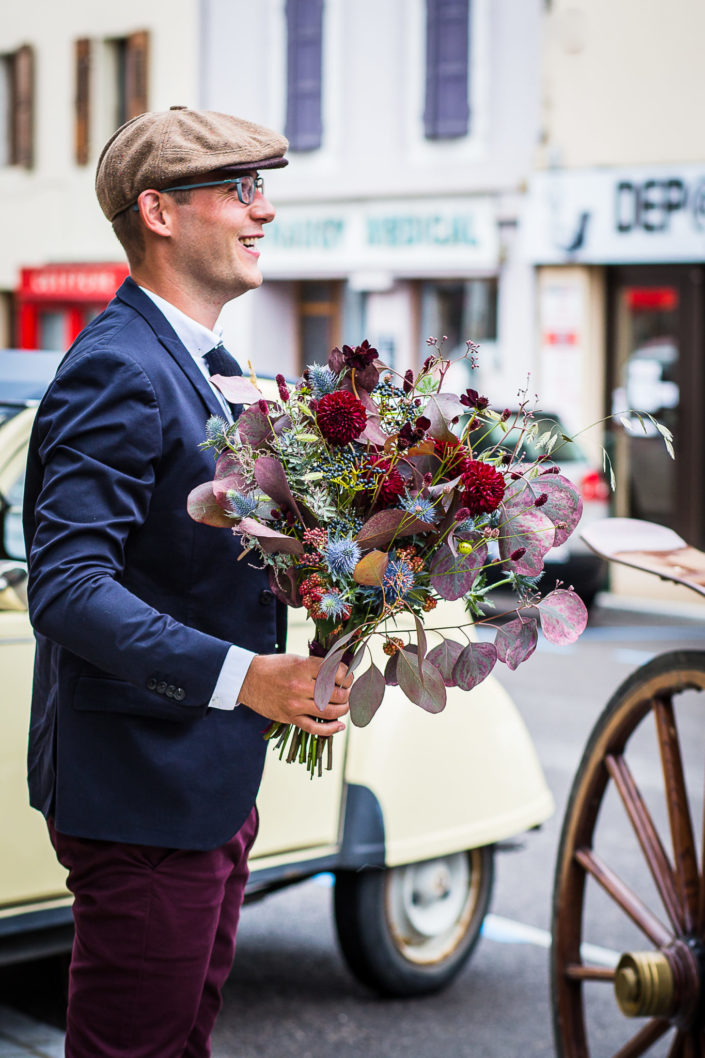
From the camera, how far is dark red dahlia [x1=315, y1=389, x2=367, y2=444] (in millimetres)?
2105

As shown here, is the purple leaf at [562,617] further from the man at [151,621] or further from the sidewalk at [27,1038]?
the sidewalk at [27,1038]

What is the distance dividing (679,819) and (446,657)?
91cm

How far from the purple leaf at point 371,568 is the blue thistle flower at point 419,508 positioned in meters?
0.08

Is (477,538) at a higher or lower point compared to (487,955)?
higher

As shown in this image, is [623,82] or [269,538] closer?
[269,538]

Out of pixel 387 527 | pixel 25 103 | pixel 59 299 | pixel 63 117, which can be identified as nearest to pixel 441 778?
pixel 387 527

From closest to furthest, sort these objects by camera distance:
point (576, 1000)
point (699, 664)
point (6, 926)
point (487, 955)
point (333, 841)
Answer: point (699, 664)
point (576, 1000)
point (6, 926)
point (333, 841)
point (487, 955)

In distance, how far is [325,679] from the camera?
6.84 feet

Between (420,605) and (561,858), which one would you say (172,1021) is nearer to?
(420,605)

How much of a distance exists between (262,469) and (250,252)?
1.59 feet

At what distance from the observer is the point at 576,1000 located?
309 centimetres

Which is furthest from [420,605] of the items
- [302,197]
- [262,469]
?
[302,197]

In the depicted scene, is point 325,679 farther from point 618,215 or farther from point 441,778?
point 618,215

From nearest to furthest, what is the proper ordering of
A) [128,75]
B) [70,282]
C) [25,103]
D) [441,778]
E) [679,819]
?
[679,819]
[441,778]
[128,75]
[70,282]
[25,103]
